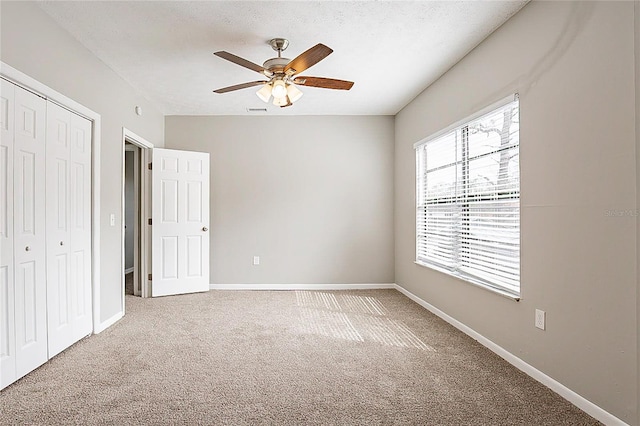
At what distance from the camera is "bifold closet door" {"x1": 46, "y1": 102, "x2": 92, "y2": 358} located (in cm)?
294

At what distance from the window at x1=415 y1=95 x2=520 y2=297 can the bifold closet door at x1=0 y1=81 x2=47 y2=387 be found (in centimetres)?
335

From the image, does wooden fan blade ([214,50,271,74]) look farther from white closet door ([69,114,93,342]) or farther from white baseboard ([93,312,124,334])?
white baseboard ([93,312,124,334])

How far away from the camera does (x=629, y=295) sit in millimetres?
1911

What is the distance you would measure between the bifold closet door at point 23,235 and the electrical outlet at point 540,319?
337 cm

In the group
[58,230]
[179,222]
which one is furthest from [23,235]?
[179,222]

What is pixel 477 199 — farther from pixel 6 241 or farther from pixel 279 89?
pixel 6 241

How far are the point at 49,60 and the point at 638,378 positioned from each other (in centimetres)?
409

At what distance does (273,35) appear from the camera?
319cm

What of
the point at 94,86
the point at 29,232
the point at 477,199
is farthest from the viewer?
the point at 94,86

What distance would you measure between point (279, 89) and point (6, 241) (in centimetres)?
218

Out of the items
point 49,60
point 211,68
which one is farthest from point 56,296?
point 211,68

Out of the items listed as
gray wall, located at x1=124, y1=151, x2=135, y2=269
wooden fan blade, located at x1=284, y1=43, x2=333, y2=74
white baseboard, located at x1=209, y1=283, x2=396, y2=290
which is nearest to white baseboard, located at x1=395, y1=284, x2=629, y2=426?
white baseboard, located at x1=209, y1=283, x2=396, y2=290

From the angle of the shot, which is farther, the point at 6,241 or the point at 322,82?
the point at 322,82

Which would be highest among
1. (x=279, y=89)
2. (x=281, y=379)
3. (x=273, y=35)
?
(x=273, y=35)
